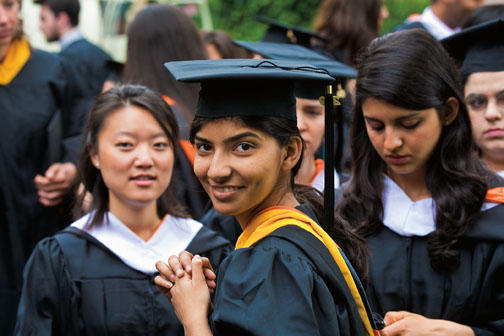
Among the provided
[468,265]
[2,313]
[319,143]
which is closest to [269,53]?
[319,143]

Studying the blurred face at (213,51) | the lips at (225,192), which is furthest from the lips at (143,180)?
the blurred face at (213,51)

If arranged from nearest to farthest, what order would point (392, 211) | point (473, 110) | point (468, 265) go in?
point (468, 265) → point (392, 211) → point (473, 110)

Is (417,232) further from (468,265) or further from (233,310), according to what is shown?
(233,310)

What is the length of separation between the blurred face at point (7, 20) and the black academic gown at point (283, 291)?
3.10m

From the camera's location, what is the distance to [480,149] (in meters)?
3.32

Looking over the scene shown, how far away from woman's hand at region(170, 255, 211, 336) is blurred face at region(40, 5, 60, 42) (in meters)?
4.87

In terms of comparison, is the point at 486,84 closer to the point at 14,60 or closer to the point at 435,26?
the point at 435,26

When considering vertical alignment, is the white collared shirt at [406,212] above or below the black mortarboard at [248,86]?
below

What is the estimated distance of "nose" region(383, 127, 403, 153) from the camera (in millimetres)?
2730

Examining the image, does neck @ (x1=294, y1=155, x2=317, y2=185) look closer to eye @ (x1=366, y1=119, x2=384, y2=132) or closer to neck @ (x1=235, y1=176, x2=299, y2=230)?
eye @ (x1=366, y1=119, x2=384, y2=132)

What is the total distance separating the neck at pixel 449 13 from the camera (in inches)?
206

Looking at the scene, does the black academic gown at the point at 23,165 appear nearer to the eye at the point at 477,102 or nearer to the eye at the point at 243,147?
the eye at the point at 477,102

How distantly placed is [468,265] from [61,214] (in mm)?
2722

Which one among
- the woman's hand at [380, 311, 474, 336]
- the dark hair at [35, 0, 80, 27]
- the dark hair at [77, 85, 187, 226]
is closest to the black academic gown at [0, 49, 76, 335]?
the dark hair at [77, 85, 187, 226]
